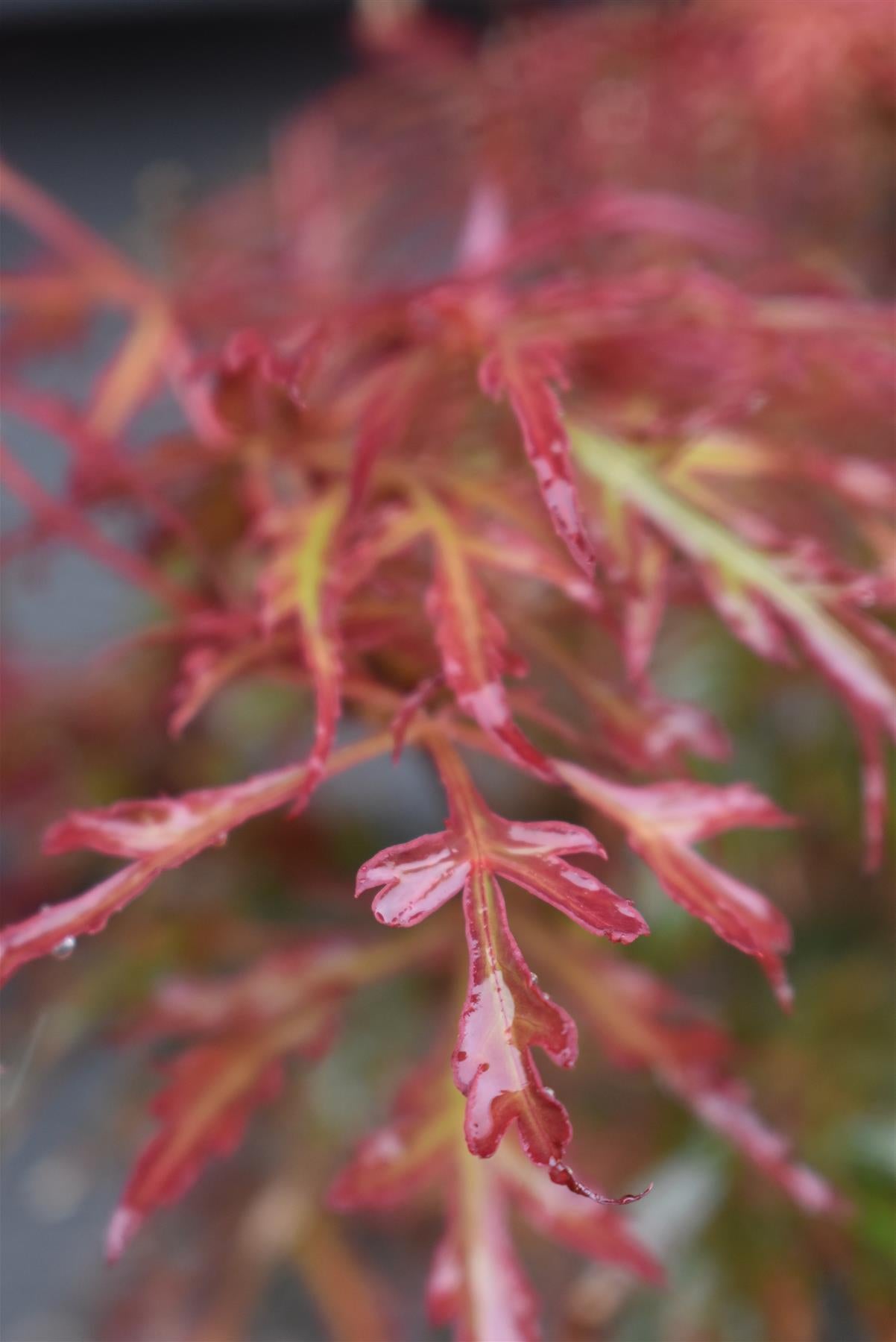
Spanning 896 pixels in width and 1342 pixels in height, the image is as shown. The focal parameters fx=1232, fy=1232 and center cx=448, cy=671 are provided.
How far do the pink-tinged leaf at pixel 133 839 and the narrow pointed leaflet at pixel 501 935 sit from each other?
0.05 meters

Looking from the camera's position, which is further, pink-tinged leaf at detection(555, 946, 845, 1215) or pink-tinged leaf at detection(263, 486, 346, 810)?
pink-tinged leaf at detection(555, 946, 845, 1215)

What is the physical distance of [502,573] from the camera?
465 millimetres

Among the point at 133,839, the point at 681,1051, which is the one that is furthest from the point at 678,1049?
the point at 133,839

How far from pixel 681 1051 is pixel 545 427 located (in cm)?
22

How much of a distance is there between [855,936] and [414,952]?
308mm

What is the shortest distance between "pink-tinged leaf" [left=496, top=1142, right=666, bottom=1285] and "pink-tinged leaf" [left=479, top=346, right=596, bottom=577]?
0.62ft

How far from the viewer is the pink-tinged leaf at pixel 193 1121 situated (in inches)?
12.6

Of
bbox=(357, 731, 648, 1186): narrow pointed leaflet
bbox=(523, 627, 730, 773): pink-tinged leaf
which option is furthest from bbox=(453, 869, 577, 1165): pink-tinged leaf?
bbox=(523, 627, 730, 773): pink-tinged leaf

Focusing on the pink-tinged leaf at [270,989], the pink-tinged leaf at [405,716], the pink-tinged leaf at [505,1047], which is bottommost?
the pink-tinged leaf at [270,989]

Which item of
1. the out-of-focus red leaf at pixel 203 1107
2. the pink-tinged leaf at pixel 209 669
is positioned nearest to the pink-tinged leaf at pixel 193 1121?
the out-of-focus red leaf at pixel 203 1107

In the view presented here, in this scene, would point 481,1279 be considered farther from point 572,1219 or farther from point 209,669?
point 209,669

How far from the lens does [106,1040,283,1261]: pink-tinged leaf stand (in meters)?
0.32

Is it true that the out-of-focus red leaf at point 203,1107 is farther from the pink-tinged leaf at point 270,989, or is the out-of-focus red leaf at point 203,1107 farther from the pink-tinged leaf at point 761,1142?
the pink-tinged leaf at point 761,1142

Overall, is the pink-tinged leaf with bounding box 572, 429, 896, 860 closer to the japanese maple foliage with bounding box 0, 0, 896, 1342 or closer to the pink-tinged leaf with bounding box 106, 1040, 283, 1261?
the japanese maple foliage with bounding box 0, 0, 896, 1342
